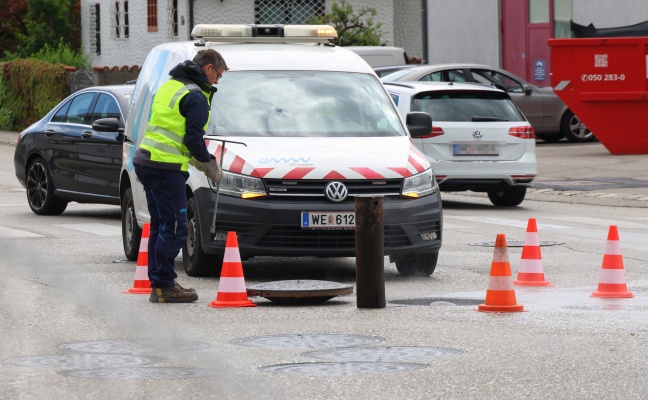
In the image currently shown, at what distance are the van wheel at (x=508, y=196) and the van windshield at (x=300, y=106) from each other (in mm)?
6966

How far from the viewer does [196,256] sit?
11.9m

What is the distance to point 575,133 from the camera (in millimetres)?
31234

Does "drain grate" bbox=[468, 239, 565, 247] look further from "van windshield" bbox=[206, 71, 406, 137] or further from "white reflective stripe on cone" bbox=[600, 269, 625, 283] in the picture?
"white reflective stripe on cone" bbox=[600, 269, 625, 283]

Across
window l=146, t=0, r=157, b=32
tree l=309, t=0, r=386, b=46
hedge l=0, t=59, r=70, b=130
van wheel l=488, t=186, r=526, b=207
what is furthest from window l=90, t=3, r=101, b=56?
van wheel l=488, t=186, r=526, b=207

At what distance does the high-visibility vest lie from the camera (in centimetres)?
1048

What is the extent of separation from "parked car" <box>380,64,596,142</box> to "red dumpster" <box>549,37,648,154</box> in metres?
1.50

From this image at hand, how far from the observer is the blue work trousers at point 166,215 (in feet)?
34.4

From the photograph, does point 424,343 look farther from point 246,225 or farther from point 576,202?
point 576,202

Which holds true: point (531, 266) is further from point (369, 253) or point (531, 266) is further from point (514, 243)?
point (514, 243)

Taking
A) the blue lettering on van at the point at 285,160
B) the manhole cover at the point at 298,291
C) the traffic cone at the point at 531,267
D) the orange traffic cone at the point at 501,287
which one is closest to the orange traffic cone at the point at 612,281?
the traffic cone at the point at 531,267

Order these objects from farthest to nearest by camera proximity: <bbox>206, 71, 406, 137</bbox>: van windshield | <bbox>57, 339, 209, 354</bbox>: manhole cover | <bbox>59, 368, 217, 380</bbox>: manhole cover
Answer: <bbox>206, 71, 406, 137</bbox>: van windshield < <bbox>57, 339, 209, 354</bbox>: manhole cover < <bbox>59, 368, 217, 380</bbox>: manhole cover

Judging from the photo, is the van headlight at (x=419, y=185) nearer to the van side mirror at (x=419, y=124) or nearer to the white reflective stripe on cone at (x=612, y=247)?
the van side mirror at (x=419, y=124)

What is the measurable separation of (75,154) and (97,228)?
1537mm

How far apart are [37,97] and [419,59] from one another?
35.4ft
